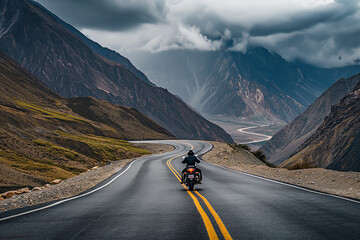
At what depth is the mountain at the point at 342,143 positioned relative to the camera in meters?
94.4

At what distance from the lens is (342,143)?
→ 10675 cm

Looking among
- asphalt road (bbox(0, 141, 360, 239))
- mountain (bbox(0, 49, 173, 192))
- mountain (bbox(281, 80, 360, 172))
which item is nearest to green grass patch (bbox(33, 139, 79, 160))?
mountain (bbox(0, 49, 173, 192))

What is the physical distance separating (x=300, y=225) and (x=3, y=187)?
22.3 metres

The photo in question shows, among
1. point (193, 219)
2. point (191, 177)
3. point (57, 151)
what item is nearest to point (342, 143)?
point (57, 151)

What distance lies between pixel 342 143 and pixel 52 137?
9381 centimetres

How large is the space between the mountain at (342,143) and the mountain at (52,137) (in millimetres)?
55777

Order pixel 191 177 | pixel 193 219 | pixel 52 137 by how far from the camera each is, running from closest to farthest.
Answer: pixel 193 219 → pixel 191 177 → pixel 52 137

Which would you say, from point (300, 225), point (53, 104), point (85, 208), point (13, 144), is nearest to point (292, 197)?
point (300, 225)

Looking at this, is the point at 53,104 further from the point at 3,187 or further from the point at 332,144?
the point at 332,144

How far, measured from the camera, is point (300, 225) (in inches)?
264

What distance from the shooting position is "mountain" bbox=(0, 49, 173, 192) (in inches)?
1265

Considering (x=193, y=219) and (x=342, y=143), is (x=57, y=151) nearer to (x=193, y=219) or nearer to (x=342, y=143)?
(x=193, y=219)

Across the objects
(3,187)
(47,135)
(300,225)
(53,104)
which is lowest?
(3,187)

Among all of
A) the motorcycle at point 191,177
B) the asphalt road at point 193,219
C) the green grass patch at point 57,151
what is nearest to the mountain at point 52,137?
the green grass patch at point 57,151
